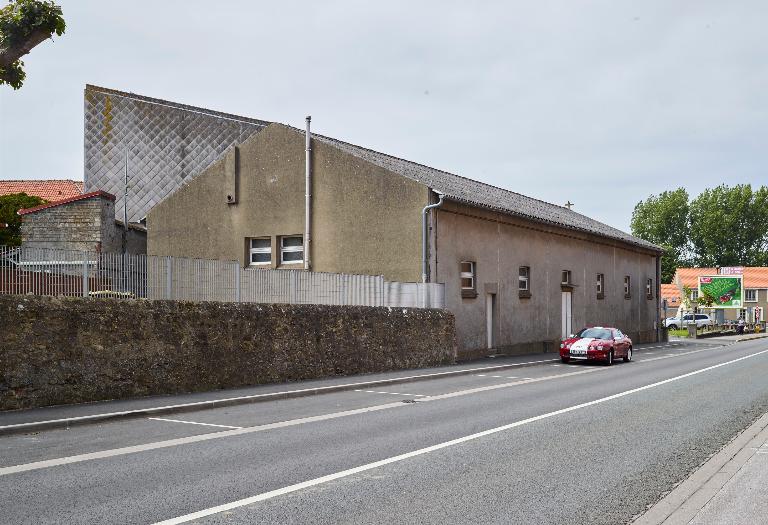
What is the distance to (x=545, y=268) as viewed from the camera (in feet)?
105

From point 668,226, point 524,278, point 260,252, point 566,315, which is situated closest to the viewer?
point 260,252

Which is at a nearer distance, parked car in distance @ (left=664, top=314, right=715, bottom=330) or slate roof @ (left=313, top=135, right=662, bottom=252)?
slate roof @ (left=313, top=135, right=662, bottom=252)

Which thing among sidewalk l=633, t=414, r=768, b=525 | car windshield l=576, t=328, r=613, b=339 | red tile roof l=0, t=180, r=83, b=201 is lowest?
sidewalk l=633, t=414, r=768, b=525

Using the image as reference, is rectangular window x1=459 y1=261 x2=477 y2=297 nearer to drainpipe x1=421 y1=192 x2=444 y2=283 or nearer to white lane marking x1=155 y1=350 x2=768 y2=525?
drainpipe x1=421 y1=192 x2=444 y2=283

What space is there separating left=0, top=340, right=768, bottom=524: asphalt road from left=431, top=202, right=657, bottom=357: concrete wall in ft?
36.2

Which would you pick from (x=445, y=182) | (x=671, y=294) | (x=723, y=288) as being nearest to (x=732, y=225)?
(x=671, y=294)

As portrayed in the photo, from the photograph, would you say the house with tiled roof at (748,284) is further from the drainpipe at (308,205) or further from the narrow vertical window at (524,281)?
the drainpipe at (308,205)

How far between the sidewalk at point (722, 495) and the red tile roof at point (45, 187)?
5710cm

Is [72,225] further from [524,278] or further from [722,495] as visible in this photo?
[722,495]

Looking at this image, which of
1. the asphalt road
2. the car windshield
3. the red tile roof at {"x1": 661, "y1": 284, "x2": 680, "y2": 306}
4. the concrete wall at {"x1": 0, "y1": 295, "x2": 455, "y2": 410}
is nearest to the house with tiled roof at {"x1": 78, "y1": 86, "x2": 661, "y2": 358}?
the car windshield

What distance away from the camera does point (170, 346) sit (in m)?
14.8

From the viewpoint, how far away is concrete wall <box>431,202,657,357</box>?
84.3 ft

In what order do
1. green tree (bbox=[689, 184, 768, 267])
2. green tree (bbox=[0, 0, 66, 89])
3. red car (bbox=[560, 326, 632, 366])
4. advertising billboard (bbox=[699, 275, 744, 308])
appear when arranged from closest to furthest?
green tree (bbox=[0, 0, 66, 89]) → red car (bbox=[560, 326, 632, 366]) → advertising billboard (bbox=[699, 275, 744, 308]) → green tree (bbox=[689, 184, 768, 267])

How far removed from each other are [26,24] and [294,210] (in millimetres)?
13605
